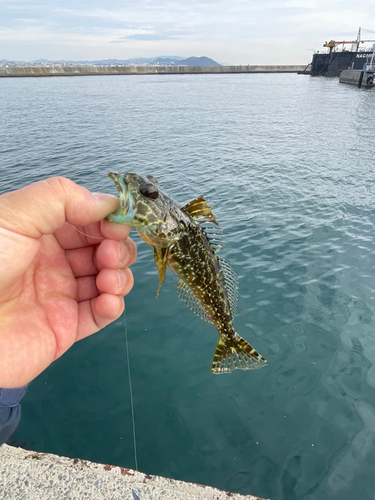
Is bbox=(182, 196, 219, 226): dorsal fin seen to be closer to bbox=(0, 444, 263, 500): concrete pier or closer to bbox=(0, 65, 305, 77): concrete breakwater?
bbox=(0, 444, 263, 500): concrete pier

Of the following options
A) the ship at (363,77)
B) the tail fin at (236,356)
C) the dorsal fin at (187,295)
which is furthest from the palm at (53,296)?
the ship at (363,77)

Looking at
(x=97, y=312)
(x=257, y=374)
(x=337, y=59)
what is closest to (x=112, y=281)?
(x=97, y=312)

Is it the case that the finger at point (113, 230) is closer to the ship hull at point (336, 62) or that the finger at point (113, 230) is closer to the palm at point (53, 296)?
the palm at point (53, 296)

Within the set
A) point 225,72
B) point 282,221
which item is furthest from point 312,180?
point 225,72

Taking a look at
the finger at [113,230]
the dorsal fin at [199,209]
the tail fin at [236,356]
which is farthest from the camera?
the tail fin at [236,356]

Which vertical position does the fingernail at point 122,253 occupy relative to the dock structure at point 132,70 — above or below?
below

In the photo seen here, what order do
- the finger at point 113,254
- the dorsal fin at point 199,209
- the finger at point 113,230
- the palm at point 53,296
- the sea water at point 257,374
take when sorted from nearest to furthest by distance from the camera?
the palm at point 53,296, the finger at point 113,230, the finger at point 113,254, the dorsal fin at point 199,209, the sea water at point 257,374

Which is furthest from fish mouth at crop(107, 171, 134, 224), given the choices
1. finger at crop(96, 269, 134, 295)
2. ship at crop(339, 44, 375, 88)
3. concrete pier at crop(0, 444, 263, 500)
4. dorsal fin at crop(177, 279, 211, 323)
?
ship at crop(339, 44, 375, 88)
